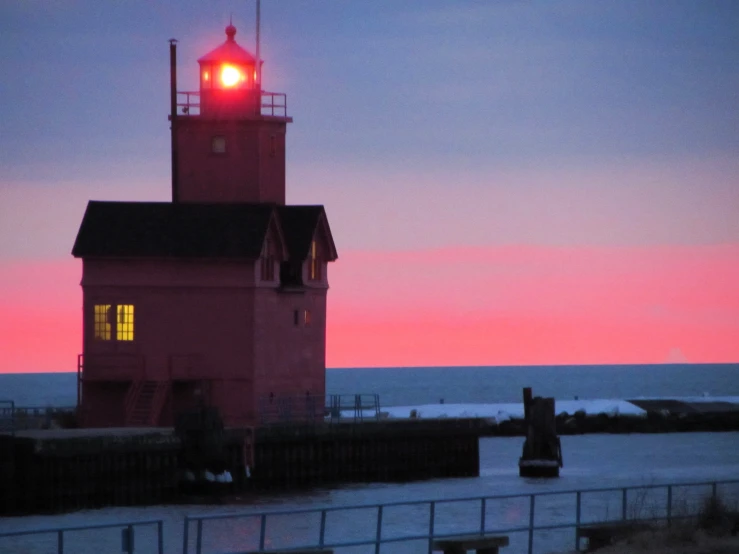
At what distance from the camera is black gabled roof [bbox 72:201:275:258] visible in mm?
47312

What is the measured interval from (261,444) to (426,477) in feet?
24.2

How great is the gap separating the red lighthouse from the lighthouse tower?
4cm

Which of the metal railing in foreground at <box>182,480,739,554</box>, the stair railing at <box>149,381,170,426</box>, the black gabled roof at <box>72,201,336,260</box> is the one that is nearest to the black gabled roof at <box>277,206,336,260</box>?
the black gabled roof at <box>72,201,336,260</box>

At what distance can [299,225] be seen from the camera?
4994 cm

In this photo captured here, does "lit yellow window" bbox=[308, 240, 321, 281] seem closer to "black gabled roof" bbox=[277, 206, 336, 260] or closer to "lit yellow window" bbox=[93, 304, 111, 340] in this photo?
"black gabled roof" bbox=[277, 206, 336, 260]

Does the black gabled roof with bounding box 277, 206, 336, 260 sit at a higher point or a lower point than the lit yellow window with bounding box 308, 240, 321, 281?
higher

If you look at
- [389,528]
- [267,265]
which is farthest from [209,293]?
[389,528]

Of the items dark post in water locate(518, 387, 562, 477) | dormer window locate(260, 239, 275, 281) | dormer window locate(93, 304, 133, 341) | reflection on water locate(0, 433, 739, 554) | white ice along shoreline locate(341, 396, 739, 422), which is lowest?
white ice along shoreline locate(341, 396, 739, 422)

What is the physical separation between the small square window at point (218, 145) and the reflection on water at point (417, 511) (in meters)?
10.9

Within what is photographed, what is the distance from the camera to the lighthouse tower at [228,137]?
49.5m

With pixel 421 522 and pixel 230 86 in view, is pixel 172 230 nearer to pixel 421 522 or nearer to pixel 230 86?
pixel 230 86

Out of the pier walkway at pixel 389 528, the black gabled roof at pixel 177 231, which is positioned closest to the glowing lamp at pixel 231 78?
the black gabled roof at pixel 177 231

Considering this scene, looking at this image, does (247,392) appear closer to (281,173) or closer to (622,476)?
(281,173)

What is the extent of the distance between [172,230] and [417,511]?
37.8 feet
